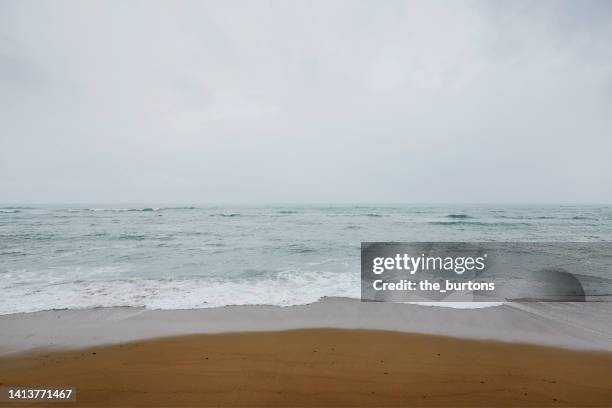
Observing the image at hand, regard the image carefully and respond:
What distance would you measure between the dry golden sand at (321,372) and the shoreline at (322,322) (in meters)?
0.41

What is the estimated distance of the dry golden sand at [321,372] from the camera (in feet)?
11.5

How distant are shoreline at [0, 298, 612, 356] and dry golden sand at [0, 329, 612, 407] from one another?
405mm

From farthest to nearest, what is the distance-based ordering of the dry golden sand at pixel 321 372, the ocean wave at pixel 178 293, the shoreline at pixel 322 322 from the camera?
the ocean wave at pixel 178 293
the shoreline at pixel 322 322
the dry golden sand at pixel 321 372

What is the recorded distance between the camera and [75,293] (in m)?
7.53

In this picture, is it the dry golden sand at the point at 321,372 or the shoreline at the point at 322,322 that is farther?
the shoreline at the point at 322,322

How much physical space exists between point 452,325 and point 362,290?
9.15 ft

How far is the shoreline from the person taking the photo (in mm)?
5109

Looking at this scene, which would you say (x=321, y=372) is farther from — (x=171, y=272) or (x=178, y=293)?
(x=171, y=272)

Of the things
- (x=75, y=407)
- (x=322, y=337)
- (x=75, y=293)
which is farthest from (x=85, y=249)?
(x=322, y=337)

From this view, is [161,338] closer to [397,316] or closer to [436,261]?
[397,316]

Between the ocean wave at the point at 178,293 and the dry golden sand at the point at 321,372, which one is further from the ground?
the dry golden sand at the point at 321,372

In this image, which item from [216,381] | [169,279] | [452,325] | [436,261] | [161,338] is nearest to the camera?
[216,381]

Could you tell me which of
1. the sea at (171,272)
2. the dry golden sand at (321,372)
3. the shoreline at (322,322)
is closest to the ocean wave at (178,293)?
the sea at (171,272)

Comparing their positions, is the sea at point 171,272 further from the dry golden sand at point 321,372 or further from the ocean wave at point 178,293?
the dry golden sand at point 321,372
